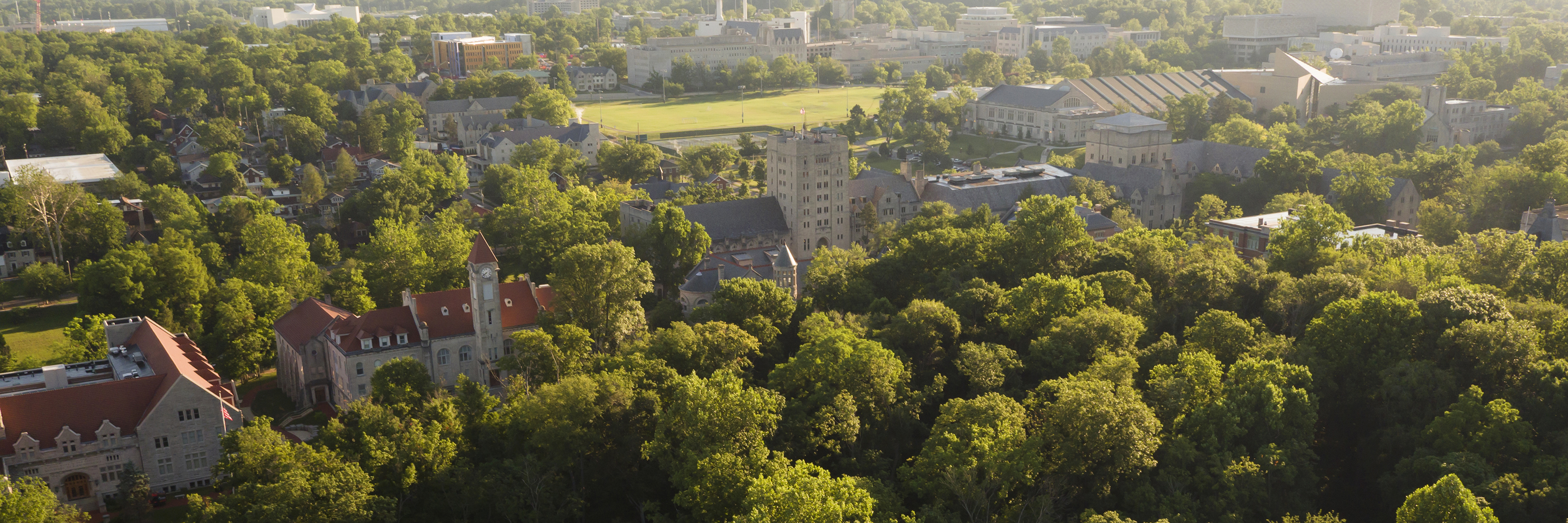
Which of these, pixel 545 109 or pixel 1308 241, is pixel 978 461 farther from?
pixel 545 109

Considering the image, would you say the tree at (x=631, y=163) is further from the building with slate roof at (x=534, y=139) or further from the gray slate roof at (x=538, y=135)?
the gray slate roof at (x=538, y=135)

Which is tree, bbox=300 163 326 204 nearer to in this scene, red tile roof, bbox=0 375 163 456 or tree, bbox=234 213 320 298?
tree, bbox=234 213 320 298

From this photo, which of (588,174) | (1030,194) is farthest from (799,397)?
(588,174)

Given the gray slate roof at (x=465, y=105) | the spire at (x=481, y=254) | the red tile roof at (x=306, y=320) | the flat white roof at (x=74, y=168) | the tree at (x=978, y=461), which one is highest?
the gray slate roof at (x=465, y=105)

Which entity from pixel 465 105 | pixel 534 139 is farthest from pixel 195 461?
pixel 465 105

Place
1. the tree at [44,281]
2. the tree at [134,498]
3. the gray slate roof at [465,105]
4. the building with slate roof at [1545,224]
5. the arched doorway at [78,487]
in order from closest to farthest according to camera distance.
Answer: the tree at [134,498], the arched doorway at [78,487], the building with slate roof at [1545,224], the tree at [44,281], the gray slate roof at [465,105]

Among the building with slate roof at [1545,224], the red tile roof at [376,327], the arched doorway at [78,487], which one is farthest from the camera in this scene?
the building with slate roof at [1545,224]

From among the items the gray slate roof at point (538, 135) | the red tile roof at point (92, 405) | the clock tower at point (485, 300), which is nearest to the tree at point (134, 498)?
the red tile roof at point (92, 405)

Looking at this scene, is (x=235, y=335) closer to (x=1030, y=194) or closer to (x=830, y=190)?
(x=830, y=190)
